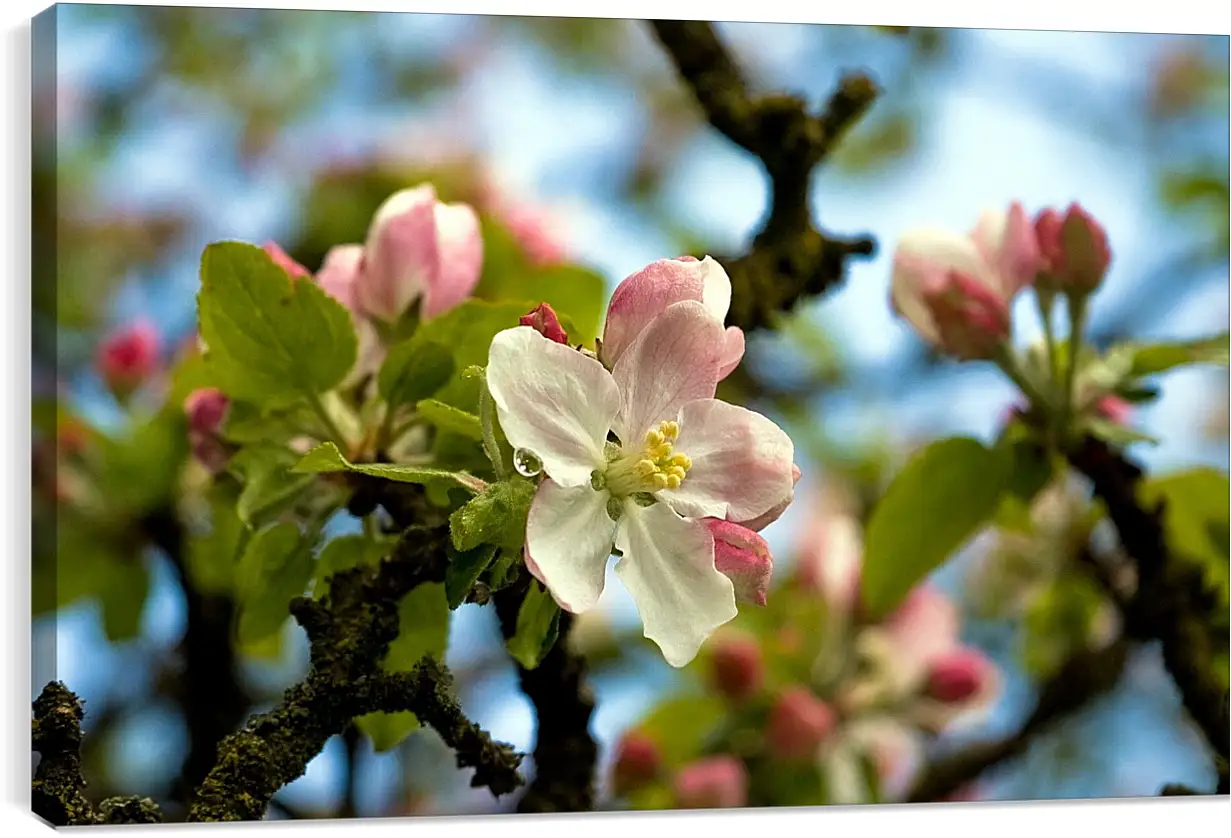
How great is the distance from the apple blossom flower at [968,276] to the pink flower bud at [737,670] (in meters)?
0.42

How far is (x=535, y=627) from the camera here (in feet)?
1.94

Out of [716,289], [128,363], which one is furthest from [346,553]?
[128,363]

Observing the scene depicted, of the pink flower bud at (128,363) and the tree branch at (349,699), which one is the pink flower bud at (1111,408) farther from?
the pink flower bud at (128,363)

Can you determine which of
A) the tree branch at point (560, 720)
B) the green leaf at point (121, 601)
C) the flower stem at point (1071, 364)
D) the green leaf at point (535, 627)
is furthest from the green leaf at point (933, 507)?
the green leaf at point (121, 601)

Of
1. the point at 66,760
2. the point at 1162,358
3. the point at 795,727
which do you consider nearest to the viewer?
the point at 66,760

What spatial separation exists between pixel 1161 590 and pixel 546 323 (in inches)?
21.9

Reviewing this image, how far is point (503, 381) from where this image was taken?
0.51 metres

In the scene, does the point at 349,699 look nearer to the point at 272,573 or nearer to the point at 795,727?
the point at 272,573

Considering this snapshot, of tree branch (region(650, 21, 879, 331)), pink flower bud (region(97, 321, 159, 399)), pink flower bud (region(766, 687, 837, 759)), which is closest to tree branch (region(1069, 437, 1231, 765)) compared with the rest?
tree branch (region(650, 21, 879, 331))

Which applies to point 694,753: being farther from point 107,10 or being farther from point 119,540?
point 107,10

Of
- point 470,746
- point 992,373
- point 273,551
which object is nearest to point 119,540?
point 273,551

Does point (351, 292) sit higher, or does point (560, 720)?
point (351, 292)

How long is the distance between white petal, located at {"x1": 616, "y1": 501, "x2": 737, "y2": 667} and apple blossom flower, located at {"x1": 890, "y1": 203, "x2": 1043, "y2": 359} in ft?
1.33

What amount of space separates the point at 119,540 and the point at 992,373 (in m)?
0.87
